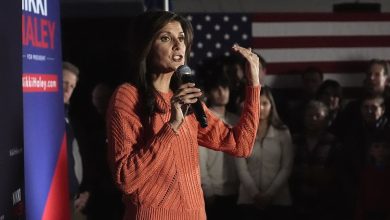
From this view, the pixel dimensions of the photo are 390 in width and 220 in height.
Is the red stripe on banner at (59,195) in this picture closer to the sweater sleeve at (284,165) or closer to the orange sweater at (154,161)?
the orange sweater at (154,161)

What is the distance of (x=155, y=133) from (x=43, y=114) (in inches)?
28.2

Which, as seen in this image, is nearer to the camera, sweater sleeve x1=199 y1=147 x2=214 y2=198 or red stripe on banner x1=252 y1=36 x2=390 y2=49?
sweater sleeve x1=199 y1=147 x2=214 y2=198

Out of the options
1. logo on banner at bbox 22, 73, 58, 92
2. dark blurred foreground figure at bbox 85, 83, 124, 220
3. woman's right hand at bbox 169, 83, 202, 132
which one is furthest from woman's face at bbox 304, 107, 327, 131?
woman's right hand at bbox 169, 83, 202, 132

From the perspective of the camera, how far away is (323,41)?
6.70 metres

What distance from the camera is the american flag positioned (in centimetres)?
657

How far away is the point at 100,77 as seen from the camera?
24.9 ft

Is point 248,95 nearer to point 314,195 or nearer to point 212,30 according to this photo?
point 314,195

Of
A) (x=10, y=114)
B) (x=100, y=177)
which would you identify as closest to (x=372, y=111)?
(x=100, y=177)

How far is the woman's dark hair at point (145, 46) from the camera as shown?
2.30m

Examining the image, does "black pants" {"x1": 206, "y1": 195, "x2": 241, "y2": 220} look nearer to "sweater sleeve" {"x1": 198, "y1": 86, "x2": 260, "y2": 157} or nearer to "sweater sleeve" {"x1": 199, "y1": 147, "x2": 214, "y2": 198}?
"sweater sleeve" {"x1": 199, "y1": 147, "x2": 214, "y2": 198}

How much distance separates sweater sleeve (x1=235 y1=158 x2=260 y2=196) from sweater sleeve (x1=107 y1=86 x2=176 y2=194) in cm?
253

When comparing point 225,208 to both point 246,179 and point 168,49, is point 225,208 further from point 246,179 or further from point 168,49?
point 168,49

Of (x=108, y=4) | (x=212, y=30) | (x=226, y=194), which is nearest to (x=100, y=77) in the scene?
(x=108, y=4)

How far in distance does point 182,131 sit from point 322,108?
8.83ft
